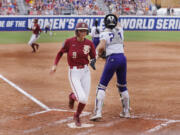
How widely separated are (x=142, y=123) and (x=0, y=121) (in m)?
3.18

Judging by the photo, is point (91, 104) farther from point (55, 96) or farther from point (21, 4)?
point (21, 4)

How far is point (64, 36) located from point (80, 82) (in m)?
24.9

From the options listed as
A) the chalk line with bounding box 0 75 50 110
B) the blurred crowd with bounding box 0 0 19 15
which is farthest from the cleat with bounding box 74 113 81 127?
the blurred crowd with bounding box 0 0 19 15

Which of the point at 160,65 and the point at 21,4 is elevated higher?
the point at 21,4

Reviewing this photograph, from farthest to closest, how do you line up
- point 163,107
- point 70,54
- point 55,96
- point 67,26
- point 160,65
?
point 67,26
point 160,65
point 55,96
point 163,107
point 70,54

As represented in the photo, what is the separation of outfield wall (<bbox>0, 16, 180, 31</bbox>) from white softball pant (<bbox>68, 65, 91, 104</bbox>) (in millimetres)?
25810

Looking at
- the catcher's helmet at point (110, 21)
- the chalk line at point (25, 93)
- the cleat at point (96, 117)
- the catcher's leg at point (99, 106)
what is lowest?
the chalk line at point (25, 93)

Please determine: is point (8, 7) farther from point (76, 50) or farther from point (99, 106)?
point (99, 106)

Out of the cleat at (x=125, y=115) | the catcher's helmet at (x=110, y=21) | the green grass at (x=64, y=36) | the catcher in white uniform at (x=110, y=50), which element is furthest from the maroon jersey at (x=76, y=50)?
the green grass at (x=64, y=36)

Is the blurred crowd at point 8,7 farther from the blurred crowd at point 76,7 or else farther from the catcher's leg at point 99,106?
the catcher's leg at point 99,106

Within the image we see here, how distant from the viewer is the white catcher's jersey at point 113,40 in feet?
25.7

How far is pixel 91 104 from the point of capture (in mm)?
9672

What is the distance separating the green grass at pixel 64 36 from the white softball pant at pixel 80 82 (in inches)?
826

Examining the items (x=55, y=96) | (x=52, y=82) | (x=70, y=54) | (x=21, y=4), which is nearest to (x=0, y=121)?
(x=70, y=54)
